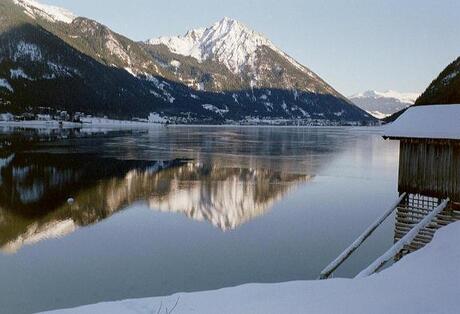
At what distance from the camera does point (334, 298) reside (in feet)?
47.6

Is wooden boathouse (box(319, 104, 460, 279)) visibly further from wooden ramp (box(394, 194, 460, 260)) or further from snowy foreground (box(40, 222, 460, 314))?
snowy foreground (box(40, 222, 460, 314))

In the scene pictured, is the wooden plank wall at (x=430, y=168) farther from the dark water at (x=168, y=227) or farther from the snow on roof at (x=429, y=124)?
the dark water at (x=168, y=227)

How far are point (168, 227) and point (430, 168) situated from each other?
18773 millimetres

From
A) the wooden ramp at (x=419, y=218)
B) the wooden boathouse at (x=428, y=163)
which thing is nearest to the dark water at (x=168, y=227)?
the wooden ramp at (x=419, y=218)

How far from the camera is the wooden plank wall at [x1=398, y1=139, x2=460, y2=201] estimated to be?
934 inches

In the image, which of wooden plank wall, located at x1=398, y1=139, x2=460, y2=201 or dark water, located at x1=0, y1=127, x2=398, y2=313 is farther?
wooden plank wall, located at x1=398, y1=139, x2=460, y2=201

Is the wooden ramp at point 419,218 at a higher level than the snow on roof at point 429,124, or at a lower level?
lower

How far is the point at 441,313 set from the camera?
1308 cm

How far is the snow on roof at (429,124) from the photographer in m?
23.8

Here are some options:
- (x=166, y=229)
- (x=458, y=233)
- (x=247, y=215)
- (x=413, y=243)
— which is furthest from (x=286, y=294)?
(x=247, y=215)

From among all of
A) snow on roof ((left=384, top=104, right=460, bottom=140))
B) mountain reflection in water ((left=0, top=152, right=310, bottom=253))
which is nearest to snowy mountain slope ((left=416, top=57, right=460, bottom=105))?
mountain reflection in water ((left=0, top=152, right=310, bottom=253))

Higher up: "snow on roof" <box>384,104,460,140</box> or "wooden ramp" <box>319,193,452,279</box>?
"snow on roof" <box>384,104,460,140</box>

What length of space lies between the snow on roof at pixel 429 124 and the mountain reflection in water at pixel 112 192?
1466 cm

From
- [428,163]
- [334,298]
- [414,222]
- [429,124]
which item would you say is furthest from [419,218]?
[334,298]
